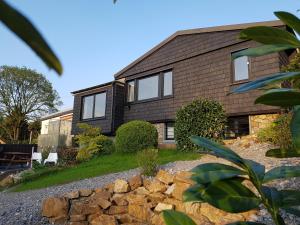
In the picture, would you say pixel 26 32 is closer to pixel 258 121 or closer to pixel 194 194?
pixel 194 194

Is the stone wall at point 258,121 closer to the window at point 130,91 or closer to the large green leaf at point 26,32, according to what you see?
the window at point 130,91

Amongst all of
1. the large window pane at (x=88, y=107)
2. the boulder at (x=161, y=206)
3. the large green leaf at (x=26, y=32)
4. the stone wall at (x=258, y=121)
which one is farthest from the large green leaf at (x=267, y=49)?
the large window pane at (x=88, y=107)

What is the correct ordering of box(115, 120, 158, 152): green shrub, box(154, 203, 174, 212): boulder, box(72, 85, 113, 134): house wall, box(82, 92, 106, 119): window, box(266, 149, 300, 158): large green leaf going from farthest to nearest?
box(82, 92, 106, 119): window < box(72, 85, 113, 134): house wall < box(115, 120, 158, 152): green shrub < box(154, 203, 174, 212): boulder < box(266, 149, 300, 158): large green leaf

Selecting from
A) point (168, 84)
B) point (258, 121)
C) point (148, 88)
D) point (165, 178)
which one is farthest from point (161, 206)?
point (148, 88)

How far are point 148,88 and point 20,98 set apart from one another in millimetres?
30626

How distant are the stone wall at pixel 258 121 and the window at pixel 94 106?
8321 mm

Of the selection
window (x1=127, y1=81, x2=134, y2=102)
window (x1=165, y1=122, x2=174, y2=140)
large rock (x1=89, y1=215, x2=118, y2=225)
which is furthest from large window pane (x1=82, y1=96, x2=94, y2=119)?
large rock (x1=89, y1=215, x2=118, y2=225)

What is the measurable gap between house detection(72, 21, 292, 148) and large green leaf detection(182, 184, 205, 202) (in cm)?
1040

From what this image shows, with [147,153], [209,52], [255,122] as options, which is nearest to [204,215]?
[147,153]

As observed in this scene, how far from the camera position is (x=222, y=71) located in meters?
12.4

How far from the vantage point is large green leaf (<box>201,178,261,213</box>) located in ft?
1.78

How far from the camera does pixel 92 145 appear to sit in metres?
14.0

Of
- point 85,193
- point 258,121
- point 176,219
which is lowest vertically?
point 85,193

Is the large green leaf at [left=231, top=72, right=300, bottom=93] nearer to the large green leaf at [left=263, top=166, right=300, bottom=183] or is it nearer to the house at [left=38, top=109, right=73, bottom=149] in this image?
the large green leaf at [left=263, top=166, right=300, bottom=183]
